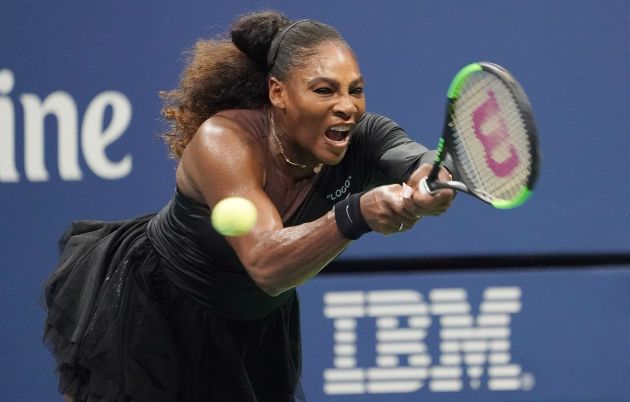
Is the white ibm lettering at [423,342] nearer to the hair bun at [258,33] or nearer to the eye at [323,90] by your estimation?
the hair bun at [258,33]

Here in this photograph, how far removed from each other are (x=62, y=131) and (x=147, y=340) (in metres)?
1.05

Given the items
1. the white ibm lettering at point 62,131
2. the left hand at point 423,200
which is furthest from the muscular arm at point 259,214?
the white ibm lettering at point 62,131

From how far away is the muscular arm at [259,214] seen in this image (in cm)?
181

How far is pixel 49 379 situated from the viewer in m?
3.22

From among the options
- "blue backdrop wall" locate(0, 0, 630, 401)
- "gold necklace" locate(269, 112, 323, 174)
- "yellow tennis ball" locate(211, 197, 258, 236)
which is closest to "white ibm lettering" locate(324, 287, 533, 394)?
"blue backdrop wall" locate(0, 0, 630, 401)

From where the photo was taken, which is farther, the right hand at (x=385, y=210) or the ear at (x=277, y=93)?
the ear at (x=277, y=93)

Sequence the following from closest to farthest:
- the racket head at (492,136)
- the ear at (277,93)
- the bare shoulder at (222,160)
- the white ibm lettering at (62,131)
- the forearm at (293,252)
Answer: the racket head at (492,136) < the forearm at (293,252) < the bare shoulder at (222,160) < the ear at (277,93) < the white ibm lettering at (62,131)

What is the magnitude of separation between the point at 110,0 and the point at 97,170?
0.45 m

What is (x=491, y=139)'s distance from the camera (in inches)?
71.1

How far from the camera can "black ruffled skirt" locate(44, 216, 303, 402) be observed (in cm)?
222

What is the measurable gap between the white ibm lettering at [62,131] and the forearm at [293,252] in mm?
1359

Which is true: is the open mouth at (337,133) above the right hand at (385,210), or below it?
above

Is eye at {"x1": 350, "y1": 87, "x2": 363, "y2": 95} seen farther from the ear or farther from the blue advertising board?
the blue advertising board

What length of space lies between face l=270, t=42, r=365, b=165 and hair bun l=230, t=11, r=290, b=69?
0.14 m
